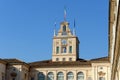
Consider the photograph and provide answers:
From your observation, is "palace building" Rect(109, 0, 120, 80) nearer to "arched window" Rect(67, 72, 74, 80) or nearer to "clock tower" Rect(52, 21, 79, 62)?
"arched window" Rect(67, 72, 74, 80)

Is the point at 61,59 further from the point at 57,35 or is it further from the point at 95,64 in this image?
the point at 95,64

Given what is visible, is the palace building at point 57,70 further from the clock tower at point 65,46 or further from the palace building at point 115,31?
the palace building at point 115,31

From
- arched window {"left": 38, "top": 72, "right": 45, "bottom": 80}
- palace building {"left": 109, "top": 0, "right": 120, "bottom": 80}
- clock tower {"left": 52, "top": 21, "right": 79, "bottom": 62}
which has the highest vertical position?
clock tower {"left": 52, "top": 21, "right": 79, "bottom": 62}

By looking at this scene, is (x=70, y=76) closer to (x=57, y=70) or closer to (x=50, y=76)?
(x=57, y=70)

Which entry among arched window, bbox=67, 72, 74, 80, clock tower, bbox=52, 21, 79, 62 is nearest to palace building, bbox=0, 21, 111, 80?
arched window, bbox=67, 72, 74, 80

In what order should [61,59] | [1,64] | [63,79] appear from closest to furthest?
1. [1,64]
2. [63,79]
3. [61,59]

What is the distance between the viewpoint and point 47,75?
225ft

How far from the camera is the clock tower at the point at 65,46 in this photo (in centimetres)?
7938

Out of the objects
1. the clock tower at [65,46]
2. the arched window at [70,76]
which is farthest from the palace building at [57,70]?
the clock tower at [65,46]

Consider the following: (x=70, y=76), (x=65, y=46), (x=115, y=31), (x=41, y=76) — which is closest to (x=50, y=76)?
(x=41, y=76)

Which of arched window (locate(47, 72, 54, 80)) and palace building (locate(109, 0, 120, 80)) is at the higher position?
palace building (locate(109, 0, 120, 80))

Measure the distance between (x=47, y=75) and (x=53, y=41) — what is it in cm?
1424

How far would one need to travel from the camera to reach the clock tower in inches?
3125

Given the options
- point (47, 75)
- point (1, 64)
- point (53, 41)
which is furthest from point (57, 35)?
point (1, 64)
